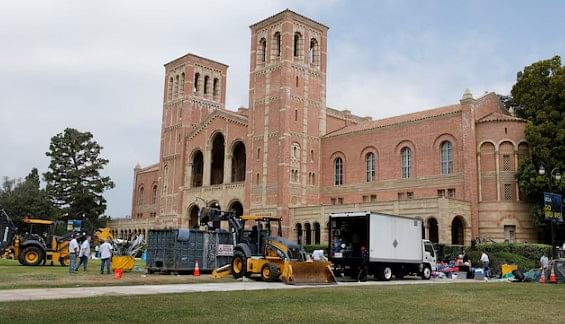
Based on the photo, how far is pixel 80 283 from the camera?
18484 millimetres

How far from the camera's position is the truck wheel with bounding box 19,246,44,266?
2987 centimetres

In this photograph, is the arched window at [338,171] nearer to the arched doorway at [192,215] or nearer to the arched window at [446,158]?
the arched window at [446,158]

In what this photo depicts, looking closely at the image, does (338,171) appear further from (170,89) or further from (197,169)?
(170,89)

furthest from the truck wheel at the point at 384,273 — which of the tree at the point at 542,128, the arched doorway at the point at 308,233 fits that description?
the arched doorway at the point at 308,233

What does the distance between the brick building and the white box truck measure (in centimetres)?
1236

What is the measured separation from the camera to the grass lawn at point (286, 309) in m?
10.4

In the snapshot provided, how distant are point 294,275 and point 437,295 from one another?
20.0ft

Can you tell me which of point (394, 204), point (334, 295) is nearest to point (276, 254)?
point (334, 295)

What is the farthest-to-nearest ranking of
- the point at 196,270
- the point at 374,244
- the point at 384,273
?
the point at 384,273 < the point at 374,244 < the point at 196,270

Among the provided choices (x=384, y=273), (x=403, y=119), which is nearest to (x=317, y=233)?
(x=403, y=119)

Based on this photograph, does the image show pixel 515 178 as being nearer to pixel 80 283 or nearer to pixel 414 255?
pixel 414 255

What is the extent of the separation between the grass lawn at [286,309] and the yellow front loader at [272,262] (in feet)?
17.0

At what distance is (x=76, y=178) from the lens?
2667 inches

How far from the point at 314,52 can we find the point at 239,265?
3615cm
